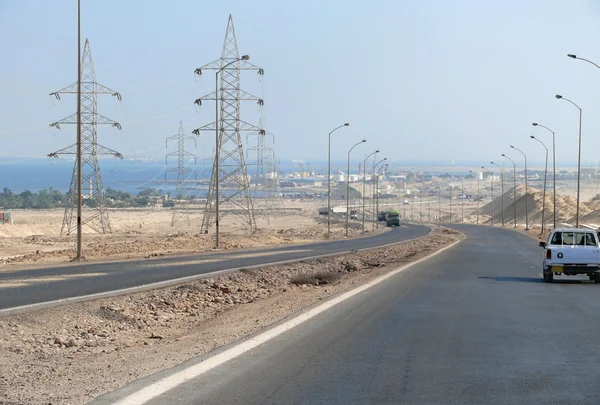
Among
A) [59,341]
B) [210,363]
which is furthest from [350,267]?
[210,363]

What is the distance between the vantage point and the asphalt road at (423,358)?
909cm

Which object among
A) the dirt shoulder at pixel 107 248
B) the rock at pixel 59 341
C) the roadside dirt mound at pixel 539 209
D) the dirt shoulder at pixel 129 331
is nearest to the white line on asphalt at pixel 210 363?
the dirt shoulder at pixel 129 331

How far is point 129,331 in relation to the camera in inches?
639

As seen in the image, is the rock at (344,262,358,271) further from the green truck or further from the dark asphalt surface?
the green truck

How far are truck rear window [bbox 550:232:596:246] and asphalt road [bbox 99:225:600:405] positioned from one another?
7045 millimetres

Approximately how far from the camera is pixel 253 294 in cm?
2412

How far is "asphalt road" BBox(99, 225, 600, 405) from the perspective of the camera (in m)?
9.09

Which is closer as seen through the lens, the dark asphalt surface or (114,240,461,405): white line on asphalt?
(114,240,461,405): white line on asphalt

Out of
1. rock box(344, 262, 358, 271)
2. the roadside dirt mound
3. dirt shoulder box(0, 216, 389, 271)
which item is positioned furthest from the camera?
the roadside dirt mound

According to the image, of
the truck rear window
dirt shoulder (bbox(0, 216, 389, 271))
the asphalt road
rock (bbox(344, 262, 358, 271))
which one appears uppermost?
the truck rear window

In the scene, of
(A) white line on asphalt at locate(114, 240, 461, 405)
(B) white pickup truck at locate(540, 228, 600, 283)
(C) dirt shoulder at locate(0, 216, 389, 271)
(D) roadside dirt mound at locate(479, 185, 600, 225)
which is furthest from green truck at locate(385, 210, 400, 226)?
(A) white line on asphalt at locate(114, 240, 461, 405)

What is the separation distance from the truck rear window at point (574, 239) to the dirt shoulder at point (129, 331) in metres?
6.81

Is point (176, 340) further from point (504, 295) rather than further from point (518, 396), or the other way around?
point (504, 295)

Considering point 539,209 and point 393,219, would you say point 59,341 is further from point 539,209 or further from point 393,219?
point 539,209
